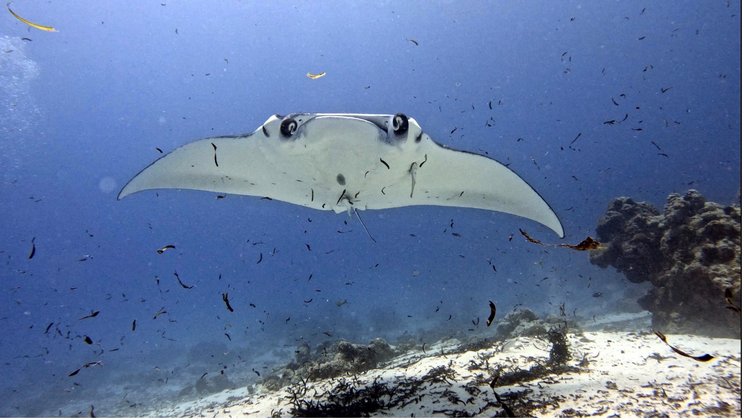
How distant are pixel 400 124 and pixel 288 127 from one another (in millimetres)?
1227

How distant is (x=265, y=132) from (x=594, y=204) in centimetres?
5654

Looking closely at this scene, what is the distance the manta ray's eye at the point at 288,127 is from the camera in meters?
3.65

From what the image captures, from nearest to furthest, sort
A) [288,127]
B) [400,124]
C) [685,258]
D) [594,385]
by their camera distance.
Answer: [400,124]
[288,127]
[594,385]
[685,258]

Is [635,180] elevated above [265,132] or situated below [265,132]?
above

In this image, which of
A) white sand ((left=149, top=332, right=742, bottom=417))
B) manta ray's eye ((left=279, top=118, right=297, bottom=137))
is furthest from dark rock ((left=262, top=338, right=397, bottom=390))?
manta ray's eye ((left=279, top=118, right=297, bottom=137))

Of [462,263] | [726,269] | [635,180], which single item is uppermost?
[635,180]

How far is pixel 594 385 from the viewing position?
411 centimetres

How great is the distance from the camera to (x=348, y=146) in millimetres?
3545

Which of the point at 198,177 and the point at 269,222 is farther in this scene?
the point at 269,222

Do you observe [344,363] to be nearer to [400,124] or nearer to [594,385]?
[594,385]

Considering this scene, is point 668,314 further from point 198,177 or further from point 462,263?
point 462,263

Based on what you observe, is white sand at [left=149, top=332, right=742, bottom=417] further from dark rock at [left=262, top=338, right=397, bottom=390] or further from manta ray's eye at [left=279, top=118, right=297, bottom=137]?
manta ray's eye at [left=279, top=118, right=297, bottom=137]

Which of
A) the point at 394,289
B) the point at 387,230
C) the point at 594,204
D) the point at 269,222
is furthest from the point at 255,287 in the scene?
the point at 594,204

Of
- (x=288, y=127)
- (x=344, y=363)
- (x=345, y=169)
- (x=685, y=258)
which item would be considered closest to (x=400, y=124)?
(x=345, y=169)
